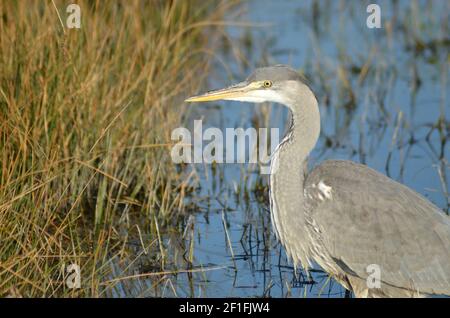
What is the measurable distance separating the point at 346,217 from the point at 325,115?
3685 mm

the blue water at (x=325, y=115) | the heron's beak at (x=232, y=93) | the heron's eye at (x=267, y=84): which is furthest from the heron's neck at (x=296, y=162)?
the blue water at (x=325, y=115)

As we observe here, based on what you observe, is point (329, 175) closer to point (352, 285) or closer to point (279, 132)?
point (352, 285)

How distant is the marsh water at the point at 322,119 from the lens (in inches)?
234

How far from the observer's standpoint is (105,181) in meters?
6.30

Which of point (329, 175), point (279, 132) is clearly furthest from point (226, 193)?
point (329, 175)

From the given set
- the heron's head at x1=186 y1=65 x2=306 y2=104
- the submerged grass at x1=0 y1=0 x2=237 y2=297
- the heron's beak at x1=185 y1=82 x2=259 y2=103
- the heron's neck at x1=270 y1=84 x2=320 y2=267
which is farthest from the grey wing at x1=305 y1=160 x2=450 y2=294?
the submerged grass at x1=0 y1=0 x2=237 y2=297

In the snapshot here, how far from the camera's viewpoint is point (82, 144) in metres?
6.38

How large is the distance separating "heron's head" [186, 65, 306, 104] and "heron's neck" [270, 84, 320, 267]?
0.06 metres

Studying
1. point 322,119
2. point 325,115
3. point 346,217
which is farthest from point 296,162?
point 325,115

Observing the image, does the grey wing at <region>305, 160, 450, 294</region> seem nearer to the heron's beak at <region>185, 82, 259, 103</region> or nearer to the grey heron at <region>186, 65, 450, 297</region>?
the grey heron at <region>186, 65, 450, 297</region>

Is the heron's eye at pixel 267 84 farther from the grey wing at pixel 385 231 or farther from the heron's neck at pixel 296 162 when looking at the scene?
the grey wing at pixel 385 231

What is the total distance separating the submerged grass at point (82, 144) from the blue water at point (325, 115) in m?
0.39

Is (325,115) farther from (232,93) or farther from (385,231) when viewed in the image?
(385,231)

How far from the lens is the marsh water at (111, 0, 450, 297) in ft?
19.5
